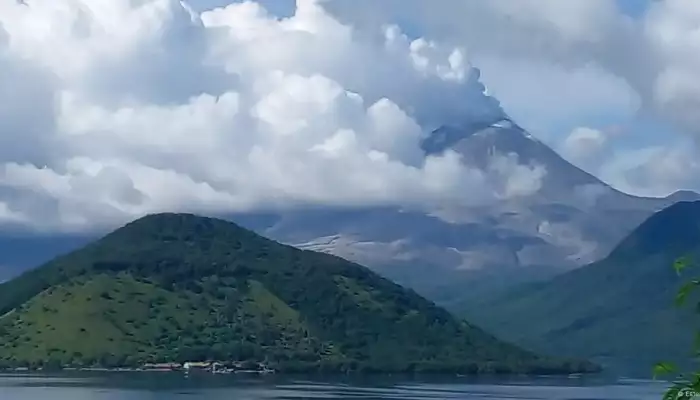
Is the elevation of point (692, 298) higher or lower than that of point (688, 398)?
higher

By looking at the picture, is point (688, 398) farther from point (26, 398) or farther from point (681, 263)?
point (26, 398)

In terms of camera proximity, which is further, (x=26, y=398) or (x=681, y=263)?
(x=26, y=398)

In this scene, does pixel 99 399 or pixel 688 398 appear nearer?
pixel 688 398

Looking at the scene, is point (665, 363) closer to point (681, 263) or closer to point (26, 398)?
point (681, 263)

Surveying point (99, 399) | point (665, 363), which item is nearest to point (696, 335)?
point (665, 363)

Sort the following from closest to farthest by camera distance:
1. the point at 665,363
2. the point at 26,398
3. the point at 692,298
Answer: the point at 665,363
the point at 692,298
the point at 26,398

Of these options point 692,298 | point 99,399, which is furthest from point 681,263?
point 99,399

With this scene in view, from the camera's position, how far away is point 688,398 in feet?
36.9

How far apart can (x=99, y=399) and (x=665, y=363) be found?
19620cm

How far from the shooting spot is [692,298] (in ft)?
39.0

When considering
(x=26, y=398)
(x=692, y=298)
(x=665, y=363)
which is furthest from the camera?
(x=26, y=398)

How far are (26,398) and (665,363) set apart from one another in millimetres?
199000

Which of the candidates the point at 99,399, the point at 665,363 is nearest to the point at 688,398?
the point at 665,363

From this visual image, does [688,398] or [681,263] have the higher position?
[681,263]
